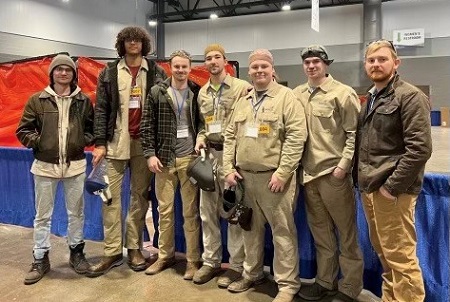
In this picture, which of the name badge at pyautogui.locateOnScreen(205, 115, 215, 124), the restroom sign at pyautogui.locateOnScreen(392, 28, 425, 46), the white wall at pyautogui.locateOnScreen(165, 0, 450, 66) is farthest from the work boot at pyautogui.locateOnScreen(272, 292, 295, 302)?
the restroom sign at pyautogui.locateOnScreen(392, 28, 425, 46)

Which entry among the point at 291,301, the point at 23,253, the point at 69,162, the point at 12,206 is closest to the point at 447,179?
the point at 291,301

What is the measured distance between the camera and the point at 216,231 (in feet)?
8.32

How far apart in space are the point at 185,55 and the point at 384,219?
154 cm

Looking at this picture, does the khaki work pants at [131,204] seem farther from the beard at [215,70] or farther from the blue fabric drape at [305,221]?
the beard at [215,70]

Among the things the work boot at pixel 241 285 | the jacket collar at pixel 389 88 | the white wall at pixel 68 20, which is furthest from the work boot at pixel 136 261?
the white wall at pixel 68 20

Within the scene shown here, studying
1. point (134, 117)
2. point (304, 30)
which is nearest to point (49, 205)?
point (134, 117)

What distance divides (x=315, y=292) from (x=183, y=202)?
1014 mm

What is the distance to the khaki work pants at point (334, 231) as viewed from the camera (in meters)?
2.09

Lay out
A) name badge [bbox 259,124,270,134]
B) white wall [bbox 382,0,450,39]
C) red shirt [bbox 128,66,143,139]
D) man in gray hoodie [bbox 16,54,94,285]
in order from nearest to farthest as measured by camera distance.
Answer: name badge [bbox 259,124,270,134] → man in gray hoodie [bbox 16,54,94,285] → red shirt [bbox 128,66,143,139] → white wall [bbox 382,0,450,39]

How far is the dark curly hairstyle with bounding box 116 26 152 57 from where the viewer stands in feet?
8.55

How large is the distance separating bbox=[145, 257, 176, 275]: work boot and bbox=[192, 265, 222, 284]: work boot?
29 centimetres

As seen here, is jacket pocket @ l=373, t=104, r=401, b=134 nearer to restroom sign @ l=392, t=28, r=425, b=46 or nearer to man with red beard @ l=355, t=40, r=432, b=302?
man with red beard @ l=355, t=40, r=432, b=302

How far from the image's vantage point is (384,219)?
1.88 m

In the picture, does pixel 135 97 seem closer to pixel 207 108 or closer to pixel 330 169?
pixel 207 108
